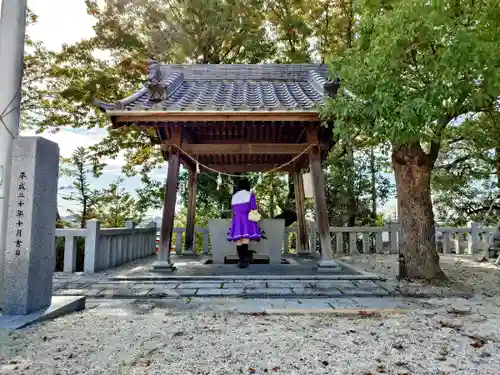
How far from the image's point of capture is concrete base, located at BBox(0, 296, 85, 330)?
333cm

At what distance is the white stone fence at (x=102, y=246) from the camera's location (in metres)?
6.76

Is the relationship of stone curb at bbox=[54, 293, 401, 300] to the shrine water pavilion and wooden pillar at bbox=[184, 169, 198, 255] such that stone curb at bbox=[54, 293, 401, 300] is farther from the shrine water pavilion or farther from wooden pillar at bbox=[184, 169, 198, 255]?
wooden pillar at bbox=[184, 169, 198, 255]

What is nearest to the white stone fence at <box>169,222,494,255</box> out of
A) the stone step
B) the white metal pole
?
the stone step

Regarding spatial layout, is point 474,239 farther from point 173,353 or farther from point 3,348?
point 3,348

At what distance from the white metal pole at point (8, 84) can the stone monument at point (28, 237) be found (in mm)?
259

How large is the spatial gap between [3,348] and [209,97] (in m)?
5.35

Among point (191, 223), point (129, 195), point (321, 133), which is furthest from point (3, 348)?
point (129, 195)

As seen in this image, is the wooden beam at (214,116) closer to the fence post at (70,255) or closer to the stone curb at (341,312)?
the fence post at (70,255)

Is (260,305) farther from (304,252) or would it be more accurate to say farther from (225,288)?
(304,252)

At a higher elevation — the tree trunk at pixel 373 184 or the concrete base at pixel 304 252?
the tree trunk at pixel 373 184

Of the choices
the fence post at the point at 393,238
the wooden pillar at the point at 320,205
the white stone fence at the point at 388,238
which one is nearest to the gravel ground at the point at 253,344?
the wooden pillar at the point at 320,205

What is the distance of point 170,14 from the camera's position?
1282 cm

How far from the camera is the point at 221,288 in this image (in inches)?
208

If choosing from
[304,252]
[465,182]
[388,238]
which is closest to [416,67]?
[304,252]
